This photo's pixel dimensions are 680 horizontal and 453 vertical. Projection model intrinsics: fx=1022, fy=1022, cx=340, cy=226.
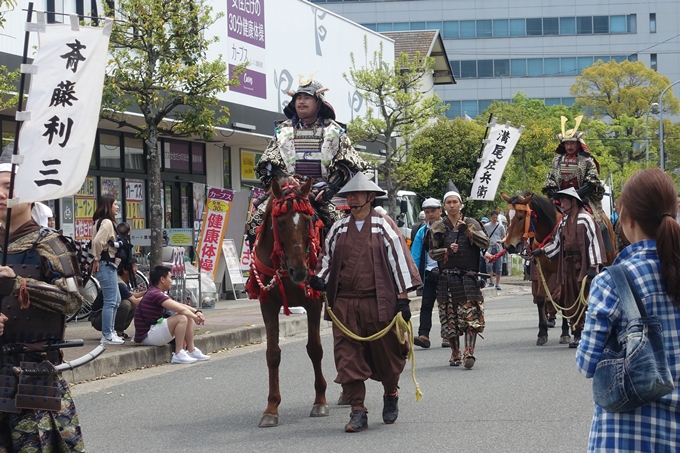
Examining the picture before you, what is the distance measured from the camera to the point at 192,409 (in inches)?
380

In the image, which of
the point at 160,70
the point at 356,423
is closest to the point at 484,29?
the point at 160,70

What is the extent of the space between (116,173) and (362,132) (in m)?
9.03

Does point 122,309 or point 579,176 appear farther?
point 579,176

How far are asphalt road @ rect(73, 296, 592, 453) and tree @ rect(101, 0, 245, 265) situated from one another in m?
4.36

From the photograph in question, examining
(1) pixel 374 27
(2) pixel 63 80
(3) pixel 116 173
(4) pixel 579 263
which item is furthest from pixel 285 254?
(1) pixel 374 27

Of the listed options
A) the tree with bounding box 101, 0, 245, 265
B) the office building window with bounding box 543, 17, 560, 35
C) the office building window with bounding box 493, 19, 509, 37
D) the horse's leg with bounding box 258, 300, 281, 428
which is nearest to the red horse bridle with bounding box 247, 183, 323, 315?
the horse's leg with bounding box 258, 300, 281, 428

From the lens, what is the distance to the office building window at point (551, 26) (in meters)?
79.2

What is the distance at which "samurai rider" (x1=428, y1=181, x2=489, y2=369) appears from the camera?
475 inches

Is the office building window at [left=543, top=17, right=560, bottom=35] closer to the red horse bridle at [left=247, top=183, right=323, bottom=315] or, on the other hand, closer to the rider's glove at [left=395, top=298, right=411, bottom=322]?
the red horse bridle at [left=247, top=183, right=323, bottom=315]

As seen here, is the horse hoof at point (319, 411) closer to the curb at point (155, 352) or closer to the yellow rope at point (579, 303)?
the curb at point (155, 352)

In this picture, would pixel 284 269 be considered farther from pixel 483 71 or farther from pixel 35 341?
Answer: pixel 483 71

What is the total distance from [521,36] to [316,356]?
242 feet

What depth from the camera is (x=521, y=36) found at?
79.9m

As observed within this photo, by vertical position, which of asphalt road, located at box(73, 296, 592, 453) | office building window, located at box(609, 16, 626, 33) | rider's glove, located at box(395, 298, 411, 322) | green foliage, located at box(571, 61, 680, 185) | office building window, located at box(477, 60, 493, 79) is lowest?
asphalt road, located at box(73, 296, 592, 453)
